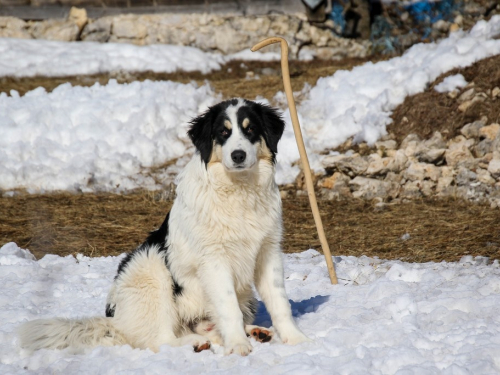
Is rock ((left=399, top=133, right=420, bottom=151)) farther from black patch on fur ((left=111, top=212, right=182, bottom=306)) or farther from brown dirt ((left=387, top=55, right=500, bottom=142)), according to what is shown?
black patch on fur ((left=111, top=212, right=182, bottom=306))

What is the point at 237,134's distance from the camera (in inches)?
173

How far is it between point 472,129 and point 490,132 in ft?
0.84

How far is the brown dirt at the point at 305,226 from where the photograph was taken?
6.98 meters

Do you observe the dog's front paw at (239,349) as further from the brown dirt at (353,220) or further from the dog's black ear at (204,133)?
the brown dirt at (353,220)

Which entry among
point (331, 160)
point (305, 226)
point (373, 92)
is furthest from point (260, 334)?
point (373, 92)

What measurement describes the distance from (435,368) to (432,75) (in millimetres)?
7735

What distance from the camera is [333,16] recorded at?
1453cm

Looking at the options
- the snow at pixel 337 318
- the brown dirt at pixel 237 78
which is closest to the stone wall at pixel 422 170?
the snow at pixel 337 318

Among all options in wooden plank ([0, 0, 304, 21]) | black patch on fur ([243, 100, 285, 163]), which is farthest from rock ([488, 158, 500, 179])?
wooden plank ([0, 0, 304, 21])

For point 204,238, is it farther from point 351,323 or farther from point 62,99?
point 62,99

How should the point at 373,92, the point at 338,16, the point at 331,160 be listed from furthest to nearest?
the point at 338,16, the point at 373,92, the point at 331,160

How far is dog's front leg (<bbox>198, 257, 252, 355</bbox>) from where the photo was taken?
414 cm

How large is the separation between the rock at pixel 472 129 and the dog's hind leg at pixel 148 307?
604 centimetres

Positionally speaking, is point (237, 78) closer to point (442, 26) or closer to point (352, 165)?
point (352, 165)
